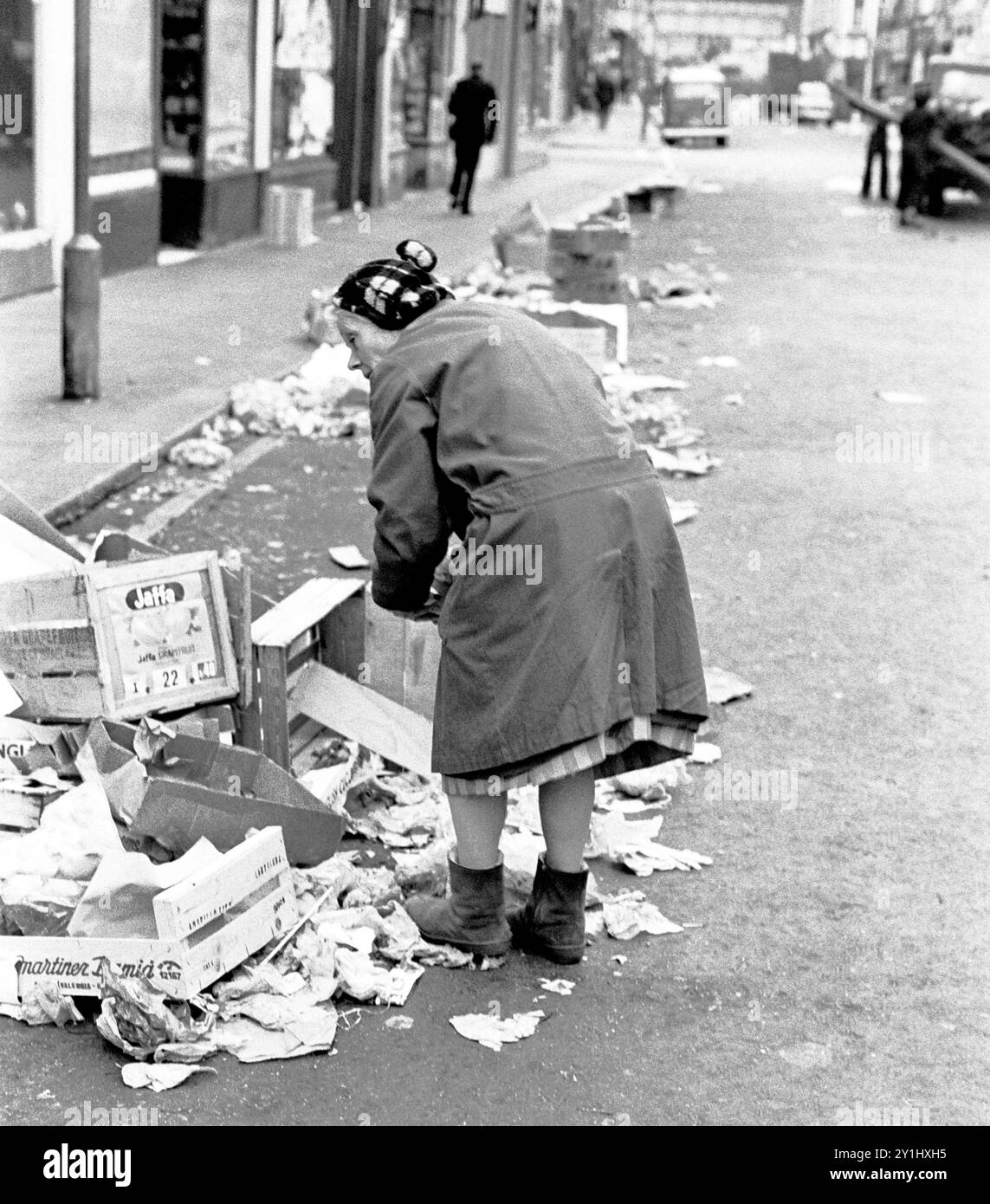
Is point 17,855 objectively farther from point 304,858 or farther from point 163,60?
point 163,60

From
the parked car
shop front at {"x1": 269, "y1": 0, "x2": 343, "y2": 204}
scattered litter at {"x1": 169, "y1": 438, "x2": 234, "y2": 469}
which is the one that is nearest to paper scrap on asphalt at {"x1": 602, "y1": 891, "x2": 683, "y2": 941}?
scattered litter at {"x1": 169, "y1": 438, "x2": 234, "y2": 469}

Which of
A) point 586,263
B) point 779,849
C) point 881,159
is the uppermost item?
point 881,159

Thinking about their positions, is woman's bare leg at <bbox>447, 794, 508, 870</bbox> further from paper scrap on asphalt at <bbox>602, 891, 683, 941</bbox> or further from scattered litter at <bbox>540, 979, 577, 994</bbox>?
paper scrap on asphalt at <bbox>602, 891, 683, 941</bbox>

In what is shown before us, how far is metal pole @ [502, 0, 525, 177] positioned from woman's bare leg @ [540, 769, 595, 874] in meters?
26.3

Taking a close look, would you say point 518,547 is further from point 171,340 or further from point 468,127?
point 468,127

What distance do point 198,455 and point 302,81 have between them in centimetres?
1191

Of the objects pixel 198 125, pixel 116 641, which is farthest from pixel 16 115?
pixel 116 641

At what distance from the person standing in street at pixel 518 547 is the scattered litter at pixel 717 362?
29.4 ft

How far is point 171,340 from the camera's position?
A: 39.5ft

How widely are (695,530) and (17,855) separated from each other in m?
4.73

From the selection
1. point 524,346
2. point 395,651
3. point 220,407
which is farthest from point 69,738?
point 220,407

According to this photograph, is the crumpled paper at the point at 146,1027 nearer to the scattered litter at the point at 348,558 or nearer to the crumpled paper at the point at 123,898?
the crumpled paper at the point at 123,898

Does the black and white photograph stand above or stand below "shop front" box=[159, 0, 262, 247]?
below

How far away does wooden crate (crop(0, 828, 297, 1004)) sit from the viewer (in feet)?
12.5
